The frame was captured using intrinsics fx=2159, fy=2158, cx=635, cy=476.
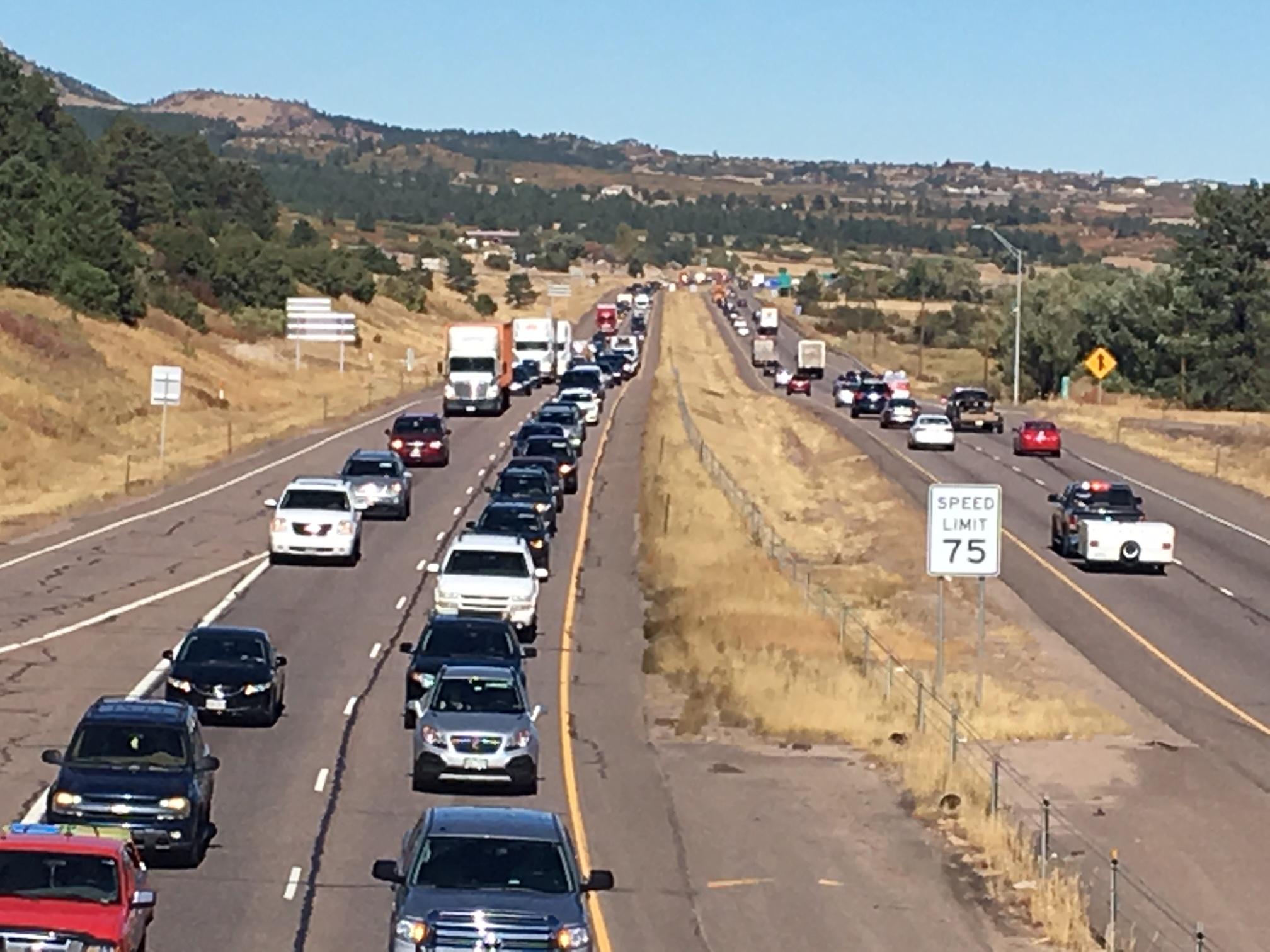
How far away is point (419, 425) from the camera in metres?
63.1

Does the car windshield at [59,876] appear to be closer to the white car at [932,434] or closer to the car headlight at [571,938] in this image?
the car headlight at [571,938]

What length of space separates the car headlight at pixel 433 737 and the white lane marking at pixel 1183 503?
35.4 metres

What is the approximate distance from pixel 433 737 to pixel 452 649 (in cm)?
505

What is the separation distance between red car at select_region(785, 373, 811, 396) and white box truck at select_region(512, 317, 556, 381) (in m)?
17.2

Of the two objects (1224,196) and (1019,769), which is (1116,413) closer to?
(1224,196)

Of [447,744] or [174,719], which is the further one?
[447,744]

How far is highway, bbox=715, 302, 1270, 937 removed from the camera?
25.3 meters

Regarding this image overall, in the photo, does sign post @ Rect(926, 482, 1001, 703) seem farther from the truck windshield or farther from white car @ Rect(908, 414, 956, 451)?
the truck windshield

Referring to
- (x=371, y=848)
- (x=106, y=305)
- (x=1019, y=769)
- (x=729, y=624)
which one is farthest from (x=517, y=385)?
(x=371, y=848)

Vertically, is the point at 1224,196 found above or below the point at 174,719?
above

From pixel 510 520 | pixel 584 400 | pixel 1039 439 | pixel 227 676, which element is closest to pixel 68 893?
pixel 227 676

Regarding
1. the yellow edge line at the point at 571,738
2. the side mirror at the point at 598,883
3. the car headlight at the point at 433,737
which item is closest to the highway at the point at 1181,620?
the yellow edge line at the point at 571,738

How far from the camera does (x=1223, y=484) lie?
226 ft

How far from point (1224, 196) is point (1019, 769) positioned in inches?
3621
